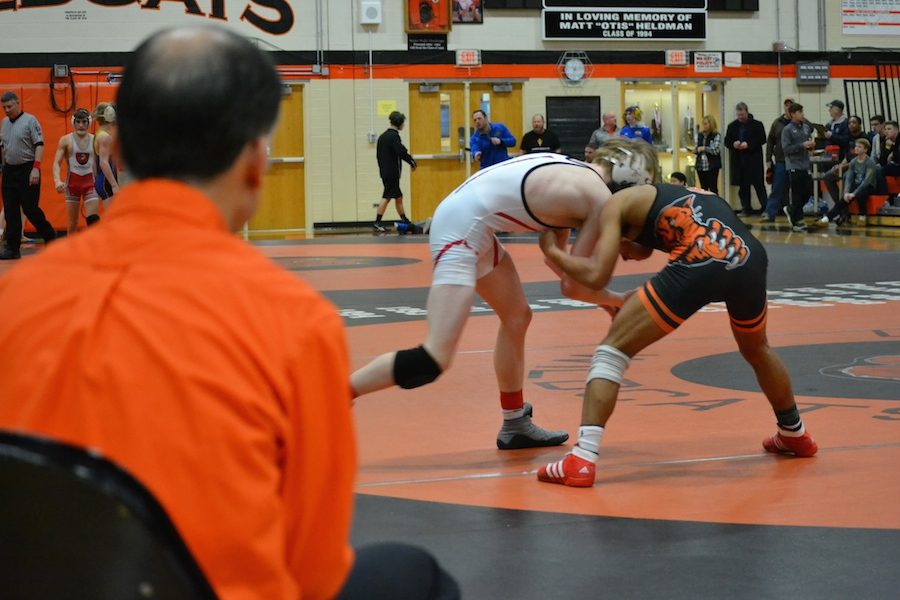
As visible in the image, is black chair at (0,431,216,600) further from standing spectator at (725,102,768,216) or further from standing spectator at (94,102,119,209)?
standing spectator at (725,102,768,216)

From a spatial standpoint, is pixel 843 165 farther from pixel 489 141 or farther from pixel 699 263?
pixel 699 263

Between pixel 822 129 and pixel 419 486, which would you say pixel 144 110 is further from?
pixel 822 129

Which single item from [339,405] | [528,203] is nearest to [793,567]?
[528,203]

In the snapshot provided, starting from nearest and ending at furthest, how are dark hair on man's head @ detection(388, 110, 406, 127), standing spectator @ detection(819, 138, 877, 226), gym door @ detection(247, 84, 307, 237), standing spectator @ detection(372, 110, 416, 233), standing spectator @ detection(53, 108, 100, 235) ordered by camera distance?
standing spectator @ detection(53, 108, 100, 235)
dark hair on man's head @ detection(388, 110, 406, 127)
standing spectator @ detection(819, 138, 877, 226)
standing spectator @ detection(372, 110, 416, 233)
gym door @ detection(247, 84, 307, 237)

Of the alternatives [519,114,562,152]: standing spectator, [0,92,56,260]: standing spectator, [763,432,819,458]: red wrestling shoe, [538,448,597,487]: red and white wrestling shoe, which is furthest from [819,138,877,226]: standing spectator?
[538,448,597,487]: red and white wrestling shoe

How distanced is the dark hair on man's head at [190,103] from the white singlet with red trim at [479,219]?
116 inches

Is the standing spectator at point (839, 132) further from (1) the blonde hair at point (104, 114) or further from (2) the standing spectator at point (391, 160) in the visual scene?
(1) the blonde hair at point (104, 114)

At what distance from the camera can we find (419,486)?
4.09m

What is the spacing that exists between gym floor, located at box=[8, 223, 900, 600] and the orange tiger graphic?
71cm

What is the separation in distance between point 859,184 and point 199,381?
702 inches

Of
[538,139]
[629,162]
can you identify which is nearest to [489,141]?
[538,139]

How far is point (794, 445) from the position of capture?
14.4ft

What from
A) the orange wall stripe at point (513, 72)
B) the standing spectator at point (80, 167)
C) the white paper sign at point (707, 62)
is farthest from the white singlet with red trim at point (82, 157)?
the white paper sign at point (707, 62)

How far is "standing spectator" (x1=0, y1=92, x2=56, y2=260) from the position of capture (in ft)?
44.9
